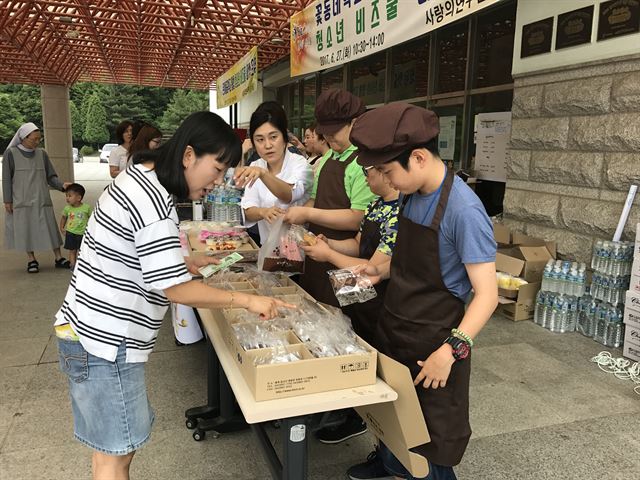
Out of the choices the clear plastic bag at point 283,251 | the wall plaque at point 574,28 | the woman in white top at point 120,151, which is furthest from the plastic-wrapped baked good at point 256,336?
the woman in white top at point 120,151

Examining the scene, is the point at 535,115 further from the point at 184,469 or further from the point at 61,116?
the point at 61,116

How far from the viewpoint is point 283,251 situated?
254 cm

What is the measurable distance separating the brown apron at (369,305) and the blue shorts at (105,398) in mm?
1046

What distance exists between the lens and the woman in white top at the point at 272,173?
2.88 meters

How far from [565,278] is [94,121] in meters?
49.3

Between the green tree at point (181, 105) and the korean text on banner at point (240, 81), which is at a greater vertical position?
the green tree at point (181, 105)

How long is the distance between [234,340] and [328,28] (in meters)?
4.56

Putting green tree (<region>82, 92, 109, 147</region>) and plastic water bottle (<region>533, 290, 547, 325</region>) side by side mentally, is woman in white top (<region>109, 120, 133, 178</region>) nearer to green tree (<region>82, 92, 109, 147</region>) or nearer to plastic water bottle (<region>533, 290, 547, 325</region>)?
plastic water bottle (<region>533, 290, 547, 325</region>)

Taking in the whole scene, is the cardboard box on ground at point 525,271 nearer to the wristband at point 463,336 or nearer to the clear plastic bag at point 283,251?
the clear plastic bag at point 283,251

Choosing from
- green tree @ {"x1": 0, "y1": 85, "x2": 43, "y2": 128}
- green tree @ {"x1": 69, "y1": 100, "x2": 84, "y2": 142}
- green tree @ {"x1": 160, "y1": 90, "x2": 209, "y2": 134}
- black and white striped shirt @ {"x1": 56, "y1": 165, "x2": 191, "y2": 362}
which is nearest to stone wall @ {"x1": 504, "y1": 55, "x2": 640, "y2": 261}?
black and white striped shirt @ {"x1": 56, "y1": 165, "x2": 191, "y2": 362}

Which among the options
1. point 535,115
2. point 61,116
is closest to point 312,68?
point 535,115

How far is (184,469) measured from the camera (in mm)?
2484

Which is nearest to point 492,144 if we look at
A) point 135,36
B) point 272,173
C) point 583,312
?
point 583,312

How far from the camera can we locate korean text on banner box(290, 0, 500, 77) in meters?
3.80
